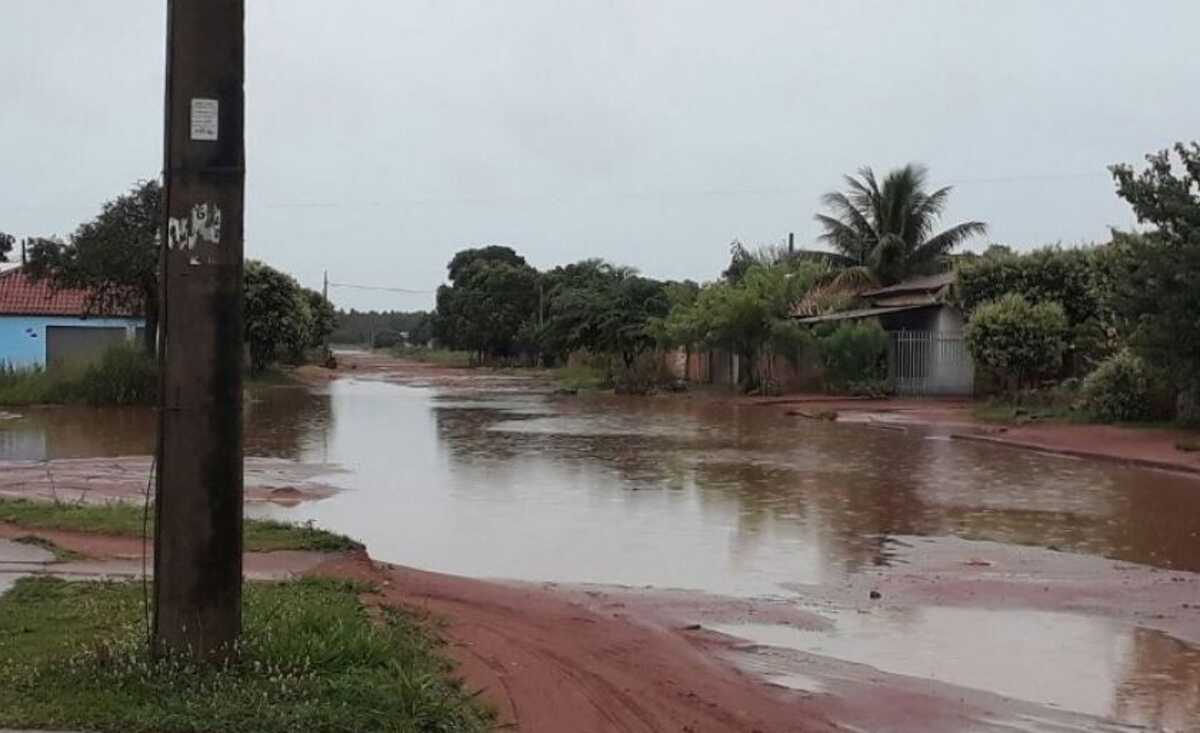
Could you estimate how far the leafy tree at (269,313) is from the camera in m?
53.0

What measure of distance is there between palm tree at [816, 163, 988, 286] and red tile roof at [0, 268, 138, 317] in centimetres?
3130

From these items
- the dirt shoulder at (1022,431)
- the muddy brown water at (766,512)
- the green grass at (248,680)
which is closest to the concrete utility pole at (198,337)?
the green grass at (248,680)

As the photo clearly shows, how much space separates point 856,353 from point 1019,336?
277 inches

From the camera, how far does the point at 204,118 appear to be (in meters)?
5.52

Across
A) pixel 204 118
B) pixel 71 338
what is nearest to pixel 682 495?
pixel 204 118

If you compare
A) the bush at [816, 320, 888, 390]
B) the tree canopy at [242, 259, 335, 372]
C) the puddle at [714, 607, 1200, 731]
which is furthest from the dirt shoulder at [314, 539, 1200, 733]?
the tree canopy at [242, 259, 335, 372]

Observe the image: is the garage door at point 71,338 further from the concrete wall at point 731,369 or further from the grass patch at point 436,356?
the grass patch at point 436,356

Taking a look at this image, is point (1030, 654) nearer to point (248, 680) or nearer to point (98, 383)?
point (248, 680)

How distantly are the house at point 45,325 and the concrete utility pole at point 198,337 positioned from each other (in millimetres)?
45256

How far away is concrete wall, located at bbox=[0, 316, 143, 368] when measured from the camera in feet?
159

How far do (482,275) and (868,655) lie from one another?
283 feet

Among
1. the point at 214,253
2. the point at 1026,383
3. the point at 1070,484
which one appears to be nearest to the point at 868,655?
the point at 214,253

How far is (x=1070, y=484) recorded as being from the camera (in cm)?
1836

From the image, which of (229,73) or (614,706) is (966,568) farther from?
(229,73)
